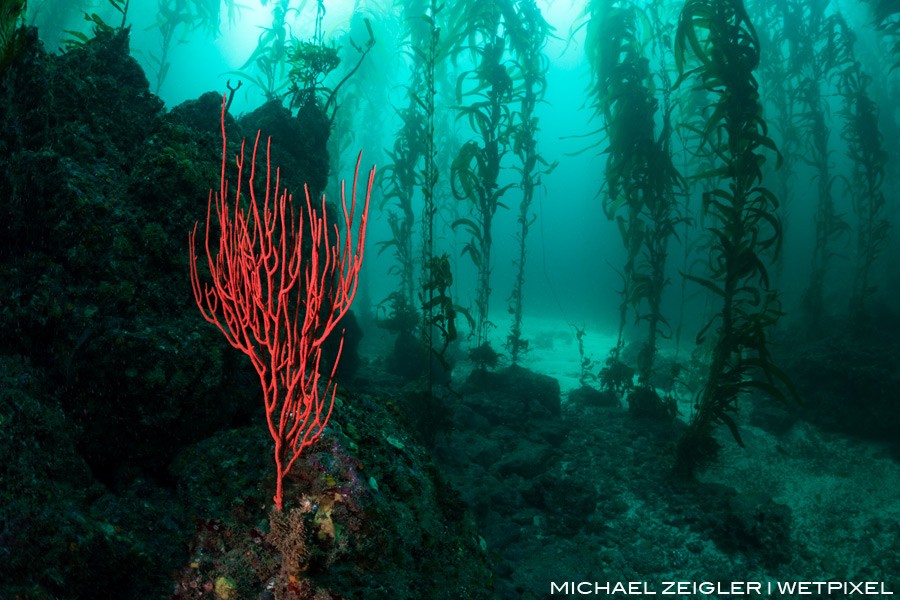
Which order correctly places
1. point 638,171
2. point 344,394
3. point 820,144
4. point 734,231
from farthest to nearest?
point 820,144
point 638,171
point 734,231
point 344,394

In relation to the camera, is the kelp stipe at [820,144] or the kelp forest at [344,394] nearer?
the kelp forest at [344,394]

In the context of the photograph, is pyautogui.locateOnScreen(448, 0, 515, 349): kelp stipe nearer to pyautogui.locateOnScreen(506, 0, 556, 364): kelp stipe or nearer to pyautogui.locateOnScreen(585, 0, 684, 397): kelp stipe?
pyautogui.locateOnScreen(506, 0, 556, 364): kelp stipe

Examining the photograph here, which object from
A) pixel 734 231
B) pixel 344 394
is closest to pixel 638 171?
pixel 734 231

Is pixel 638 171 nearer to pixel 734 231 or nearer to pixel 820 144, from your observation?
pixel 734 231

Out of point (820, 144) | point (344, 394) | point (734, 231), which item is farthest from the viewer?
point (820, 144)

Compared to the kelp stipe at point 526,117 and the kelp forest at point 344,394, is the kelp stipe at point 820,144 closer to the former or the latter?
the kelp forest at point 344,394

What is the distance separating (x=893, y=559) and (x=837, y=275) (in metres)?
18.2

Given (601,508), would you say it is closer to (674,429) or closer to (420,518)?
(674,429)

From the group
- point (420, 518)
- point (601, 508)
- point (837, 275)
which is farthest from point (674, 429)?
point (837, 275)

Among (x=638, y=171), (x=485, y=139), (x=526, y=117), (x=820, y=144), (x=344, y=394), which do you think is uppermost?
(x=820, y=144)

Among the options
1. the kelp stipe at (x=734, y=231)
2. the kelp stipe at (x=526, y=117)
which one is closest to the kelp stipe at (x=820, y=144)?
the kelp stipe at (x=734, y=231)

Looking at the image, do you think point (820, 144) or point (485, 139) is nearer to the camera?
point (485, 139)

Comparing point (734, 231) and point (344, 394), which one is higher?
point (734, 231)

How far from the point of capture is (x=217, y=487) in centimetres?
214
